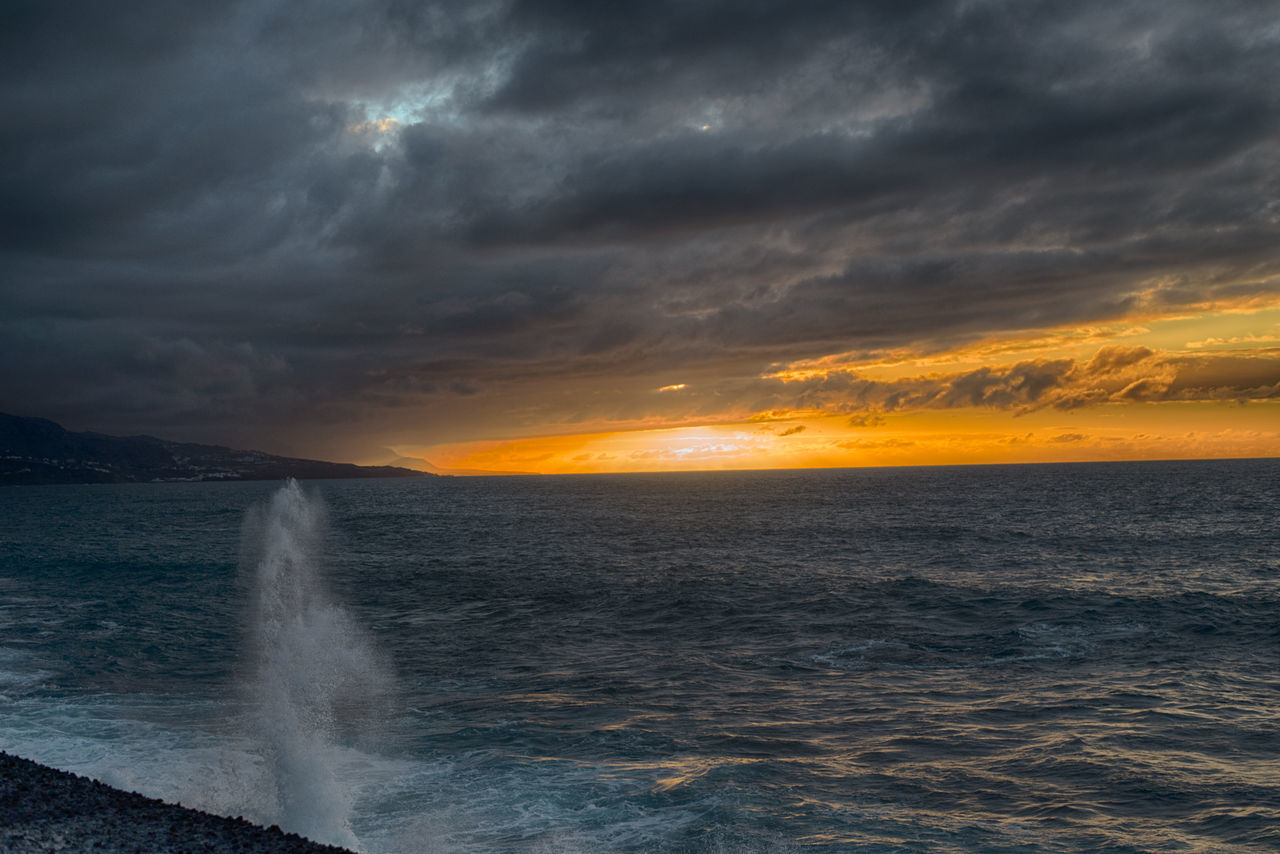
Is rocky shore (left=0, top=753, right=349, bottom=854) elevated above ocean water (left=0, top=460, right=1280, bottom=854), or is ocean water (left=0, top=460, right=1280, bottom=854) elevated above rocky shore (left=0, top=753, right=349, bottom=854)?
rocky shore (left=0, top=753, right=349, bottom=854)

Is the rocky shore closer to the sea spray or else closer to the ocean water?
the ocean water

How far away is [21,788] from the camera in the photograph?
1488 centimetres

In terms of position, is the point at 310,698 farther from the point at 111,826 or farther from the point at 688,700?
the point at 111,826

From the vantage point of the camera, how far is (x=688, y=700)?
82.0 feet

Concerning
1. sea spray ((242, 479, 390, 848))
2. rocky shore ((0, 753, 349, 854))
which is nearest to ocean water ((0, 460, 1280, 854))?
sea spray ((242, 479, 390, 848))

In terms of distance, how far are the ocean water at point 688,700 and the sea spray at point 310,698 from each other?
13cm

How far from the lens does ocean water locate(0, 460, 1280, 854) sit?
53.6ft

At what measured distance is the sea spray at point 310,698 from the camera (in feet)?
55.4

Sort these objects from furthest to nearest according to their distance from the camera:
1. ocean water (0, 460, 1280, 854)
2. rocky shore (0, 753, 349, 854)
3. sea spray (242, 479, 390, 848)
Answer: sea spray (242, 479, 390, 848) → ocean water (0, 460, 1280, 854) → rocky shore (0, 753, 349, 854)

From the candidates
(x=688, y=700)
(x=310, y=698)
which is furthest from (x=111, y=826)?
(x=688, y=700)

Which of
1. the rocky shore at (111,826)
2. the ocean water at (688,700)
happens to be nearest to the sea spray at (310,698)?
the ocean water at (688,700)

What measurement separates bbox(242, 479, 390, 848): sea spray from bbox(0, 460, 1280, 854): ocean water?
0.13m

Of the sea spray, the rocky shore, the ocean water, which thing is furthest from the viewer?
the sea spray

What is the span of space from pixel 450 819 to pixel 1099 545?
65736 millimetres
